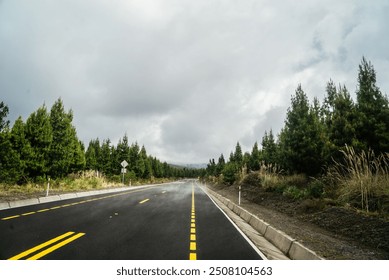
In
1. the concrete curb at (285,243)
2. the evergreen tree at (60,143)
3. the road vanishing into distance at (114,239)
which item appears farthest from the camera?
the evergreen tree at (60,143)

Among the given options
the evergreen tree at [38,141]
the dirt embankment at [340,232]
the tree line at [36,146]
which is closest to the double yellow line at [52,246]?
the dirt embankment at [340,232]

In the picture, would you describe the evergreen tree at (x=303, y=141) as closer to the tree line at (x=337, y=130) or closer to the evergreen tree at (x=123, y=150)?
the tree line at (x=337, y=130)

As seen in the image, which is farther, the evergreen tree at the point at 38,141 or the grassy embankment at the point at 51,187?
the evergreen tree at the point at 38,141

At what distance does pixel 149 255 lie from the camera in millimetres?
5398

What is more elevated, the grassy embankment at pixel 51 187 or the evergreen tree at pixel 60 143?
the evergreen tree at pixel 60 143

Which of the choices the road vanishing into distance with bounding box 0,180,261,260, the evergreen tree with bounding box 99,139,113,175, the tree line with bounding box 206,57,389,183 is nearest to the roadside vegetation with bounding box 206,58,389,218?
the tree line with bounding box 206,57,389,183

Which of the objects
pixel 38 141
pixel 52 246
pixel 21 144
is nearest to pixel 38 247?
pixel 52 246

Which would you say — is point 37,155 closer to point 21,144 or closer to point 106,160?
point 21,144

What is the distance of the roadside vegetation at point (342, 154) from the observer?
938 cm

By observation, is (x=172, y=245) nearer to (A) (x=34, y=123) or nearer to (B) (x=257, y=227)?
(B) (x=257, y=227)

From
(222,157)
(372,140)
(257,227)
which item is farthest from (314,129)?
(222,157)

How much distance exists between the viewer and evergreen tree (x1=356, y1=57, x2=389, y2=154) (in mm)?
13312

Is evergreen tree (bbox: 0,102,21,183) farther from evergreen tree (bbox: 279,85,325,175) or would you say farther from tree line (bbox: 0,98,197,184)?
evergreen tree (bbox: 279,85,325,175)

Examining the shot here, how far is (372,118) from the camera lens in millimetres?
13672
